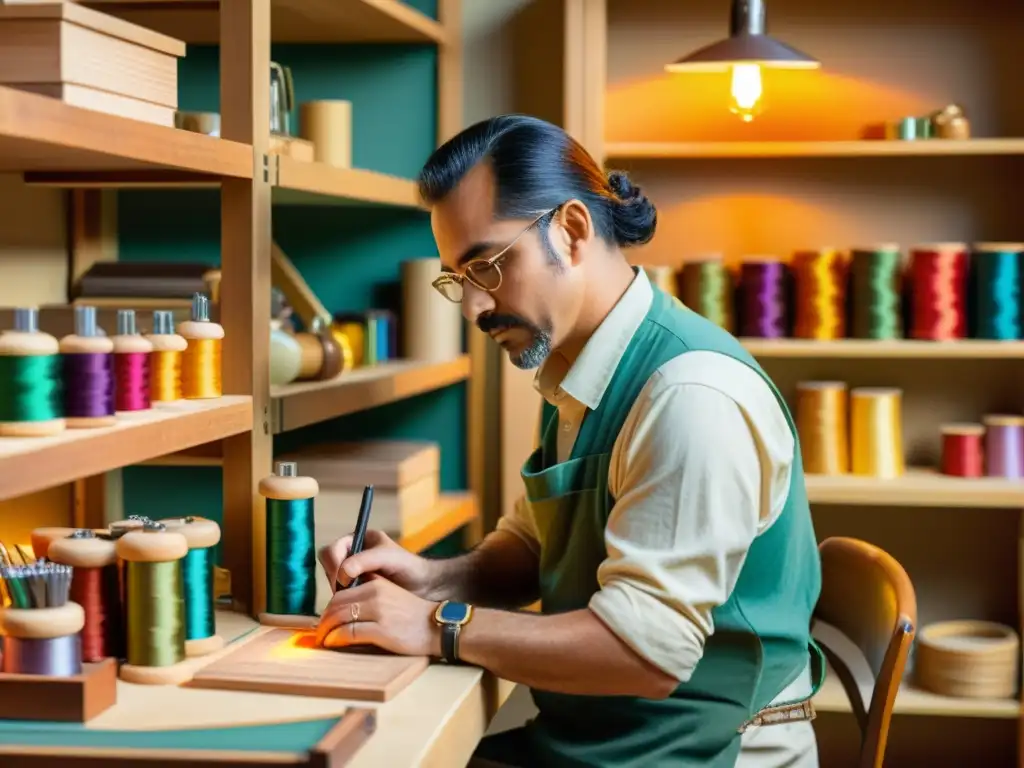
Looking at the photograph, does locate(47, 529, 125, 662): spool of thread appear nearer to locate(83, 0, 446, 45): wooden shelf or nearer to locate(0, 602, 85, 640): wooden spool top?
locate(0, 602, 85, 640): wooden spool top

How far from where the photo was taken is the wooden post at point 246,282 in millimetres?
2188

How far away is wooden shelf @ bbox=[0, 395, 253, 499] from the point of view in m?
1.51

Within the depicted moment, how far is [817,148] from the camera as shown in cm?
333

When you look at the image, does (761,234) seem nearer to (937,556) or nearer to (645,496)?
(937,556)

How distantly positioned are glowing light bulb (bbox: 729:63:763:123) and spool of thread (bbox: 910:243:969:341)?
0.54m

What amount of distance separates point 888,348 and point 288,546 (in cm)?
177

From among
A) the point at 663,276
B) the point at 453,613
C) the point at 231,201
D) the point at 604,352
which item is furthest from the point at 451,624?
the point at 663,276

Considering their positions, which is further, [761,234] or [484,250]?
[761,234]

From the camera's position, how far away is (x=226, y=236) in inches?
87.1

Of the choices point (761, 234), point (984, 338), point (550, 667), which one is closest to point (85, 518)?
point (550, 667)

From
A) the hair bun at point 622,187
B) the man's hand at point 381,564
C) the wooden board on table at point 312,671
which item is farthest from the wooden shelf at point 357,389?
the hair bun at point 622,187

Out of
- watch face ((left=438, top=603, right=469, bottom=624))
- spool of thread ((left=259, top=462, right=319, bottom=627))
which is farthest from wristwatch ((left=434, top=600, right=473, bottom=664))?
spool of thread ((left=259, top=462, right=319, bottom=627))

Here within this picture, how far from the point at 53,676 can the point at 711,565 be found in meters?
0.78

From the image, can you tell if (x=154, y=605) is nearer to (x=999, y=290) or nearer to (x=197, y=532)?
(x=197, y=532)
